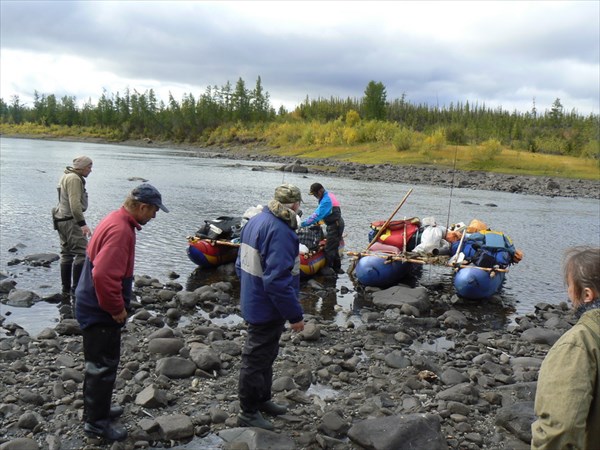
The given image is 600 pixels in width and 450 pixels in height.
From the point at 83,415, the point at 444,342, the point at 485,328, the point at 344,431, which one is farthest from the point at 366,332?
the point at 83,415

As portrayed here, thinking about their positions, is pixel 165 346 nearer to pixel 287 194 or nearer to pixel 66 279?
pixel 287 194

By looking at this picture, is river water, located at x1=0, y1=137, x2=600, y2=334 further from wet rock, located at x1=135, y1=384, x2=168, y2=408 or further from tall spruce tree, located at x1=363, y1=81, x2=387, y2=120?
tall spruce tree, located at x1=363, y1=81, x2=387, y2=120

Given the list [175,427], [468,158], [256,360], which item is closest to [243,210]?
[256,360]

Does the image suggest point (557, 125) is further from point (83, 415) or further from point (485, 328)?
point (83, 415)

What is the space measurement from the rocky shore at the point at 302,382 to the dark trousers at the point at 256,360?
1.10ft

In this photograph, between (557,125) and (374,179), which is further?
(557,125)

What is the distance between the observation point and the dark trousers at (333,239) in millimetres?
14227

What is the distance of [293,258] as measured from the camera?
5.30 m

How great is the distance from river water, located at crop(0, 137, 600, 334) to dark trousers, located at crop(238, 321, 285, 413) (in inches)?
197

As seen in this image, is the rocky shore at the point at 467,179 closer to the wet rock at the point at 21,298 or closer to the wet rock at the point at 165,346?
the wet rock at the point at 21,298

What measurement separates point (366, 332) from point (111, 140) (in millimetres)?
123315

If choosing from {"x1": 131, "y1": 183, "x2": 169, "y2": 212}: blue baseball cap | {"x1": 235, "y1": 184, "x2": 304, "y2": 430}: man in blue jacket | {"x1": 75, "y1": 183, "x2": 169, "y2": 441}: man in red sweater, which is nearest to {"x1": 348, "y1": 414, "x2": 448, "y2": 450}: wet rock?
{"x1": 235, "y1": 184, "x2": 304, "y2": 430}: man in blue jacket

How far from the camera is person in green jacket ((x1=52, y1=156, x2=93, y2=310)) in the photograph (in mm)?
9492

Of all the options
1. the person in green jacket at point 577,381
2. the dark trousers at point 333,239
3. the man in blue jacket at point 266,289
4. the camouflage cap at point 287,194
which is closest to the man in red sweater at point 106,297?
the man in blue jacket at point 266,289
